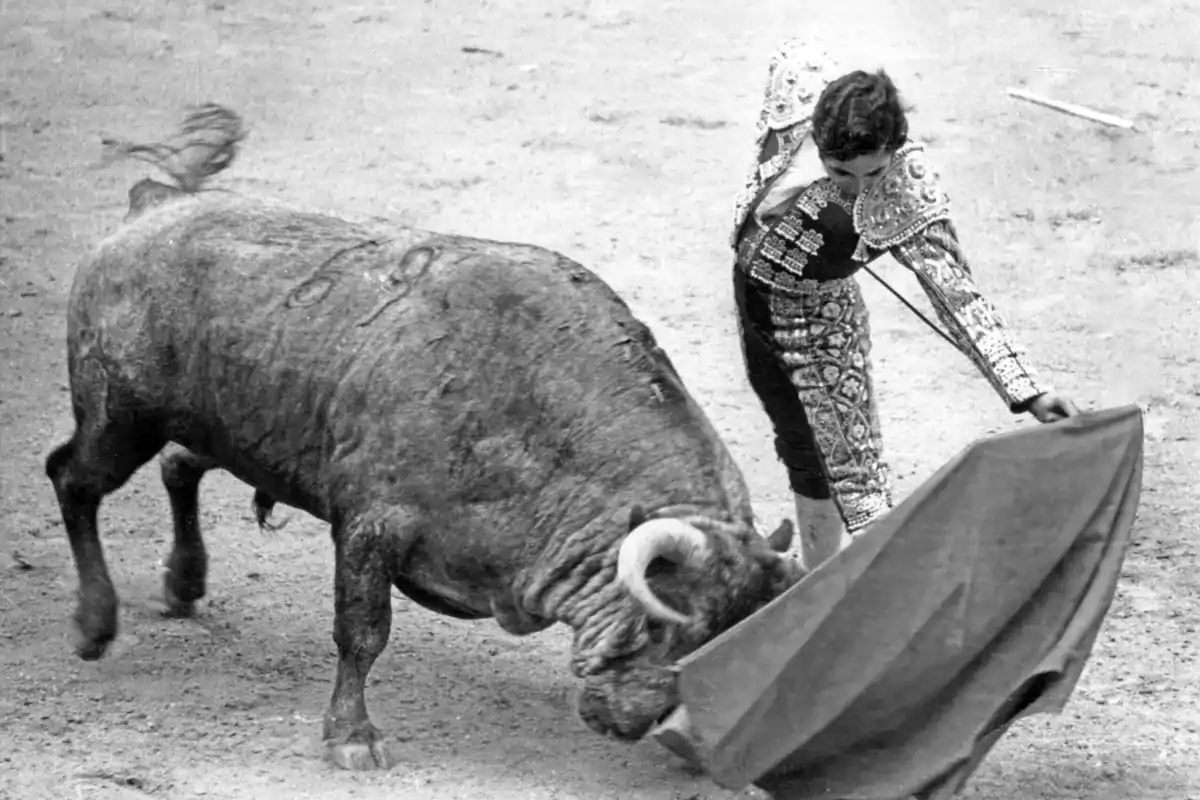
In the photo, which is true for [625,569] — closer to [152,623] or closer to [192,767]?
[192,767]

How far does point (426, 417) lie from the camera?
5445mm

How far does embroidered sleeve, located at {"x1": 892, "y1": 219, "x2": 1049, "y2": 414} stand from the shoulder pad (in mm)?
26

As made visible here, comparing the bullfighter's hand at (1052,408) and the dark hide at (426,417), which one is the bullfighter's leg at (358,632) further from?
the bullfighter's hand at (1052,408)

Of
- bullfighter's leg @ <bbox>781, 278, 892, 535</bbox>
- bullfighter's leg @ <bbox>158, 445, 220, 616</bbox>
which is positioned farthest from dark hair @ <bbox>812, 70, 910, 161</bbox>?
bullfighter's leg @ <bbox>158, 445, 220, 616</bbox>

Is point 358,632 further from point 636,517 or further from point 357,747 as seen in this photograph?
point 636,517

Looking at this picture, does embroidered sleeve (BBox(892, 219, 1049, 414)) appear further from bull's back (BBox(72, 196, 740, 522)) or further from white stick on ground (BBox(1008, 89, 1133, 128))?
white stick on ground (BBox(1008, 89, 1133, 128))

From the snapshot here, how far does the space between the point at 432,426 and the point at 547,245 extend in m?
4.02

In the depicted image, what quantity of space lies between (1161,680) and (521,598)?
2.00 metres

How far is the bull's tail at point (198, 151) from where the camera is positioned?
641cm

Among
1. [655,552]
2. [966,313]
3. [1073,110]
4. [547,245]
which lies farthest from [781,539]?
[1073,110]

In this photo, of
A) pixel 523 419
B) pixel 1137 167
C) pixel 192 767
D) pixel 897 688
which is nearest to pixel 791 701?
pixel 897 688

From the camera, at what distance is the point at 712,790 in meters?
5.38

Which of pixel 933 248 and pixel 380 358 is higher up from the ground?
pixel 933 248

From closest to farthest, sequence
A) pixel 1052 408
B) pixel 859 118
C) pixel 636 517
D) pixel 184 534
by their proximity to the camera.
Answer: pixel 859 118
pixel 1052 408
pixel 636 517
pixel 184 534
